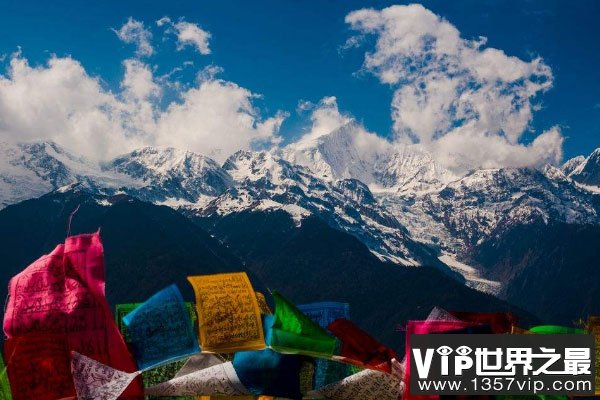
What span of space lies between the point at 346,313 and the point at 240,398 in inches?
141

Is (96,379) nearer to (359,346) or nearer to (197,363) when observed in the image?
(197,363)

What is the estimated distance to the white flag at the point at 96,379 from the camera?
9.03 meters

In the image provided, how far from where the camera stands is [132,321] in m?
10.2

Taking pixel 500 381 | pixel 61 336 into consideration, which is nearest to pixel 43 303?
pixel 61 336

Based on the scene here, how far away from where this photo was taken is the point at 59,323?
998 centimetres

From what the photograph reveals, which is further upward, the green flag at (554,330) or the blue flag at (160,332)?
the green flag at (554,330)

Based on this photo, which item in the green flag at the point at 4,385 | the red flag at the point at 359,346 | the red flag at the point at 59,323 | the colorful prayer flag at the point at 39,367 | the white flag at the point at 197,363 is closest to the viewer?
the green flag at the point at 4,385

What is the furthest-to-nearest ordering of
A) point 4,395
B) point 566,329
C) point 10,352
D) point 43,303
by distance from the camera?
point 566,329 → point 43,303 → point 10,352 → point 4,395

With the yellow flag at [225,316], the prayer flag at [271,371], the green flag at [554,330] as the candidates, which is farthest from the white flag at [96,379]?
the green flag at [554,330]

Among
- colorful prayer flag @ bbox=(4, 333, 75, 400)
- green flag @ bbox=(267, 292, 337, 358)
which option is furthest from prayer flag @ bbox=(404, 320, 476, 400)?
colorful prayer flag @ bbox=(4, 333, 75, 400)

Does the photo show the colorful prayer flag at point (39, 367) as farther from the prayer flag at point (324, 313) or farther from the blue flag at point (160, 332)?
the prayer flag at point (324, 313)

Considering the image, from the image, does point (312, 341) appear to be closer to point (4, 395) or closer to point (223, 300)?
point (223, 300)

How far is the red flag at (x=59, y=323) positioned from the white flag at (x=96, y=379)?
382 millimetres

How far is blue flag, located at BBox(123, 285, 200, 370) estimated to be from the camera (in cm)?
1011
